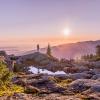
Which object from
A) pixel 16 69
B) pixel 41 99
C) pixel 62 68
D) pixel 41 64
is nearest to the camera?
pixel 41 99

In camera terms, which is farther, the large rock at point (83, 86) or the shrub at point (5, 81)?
the shrub at point (5, 81)

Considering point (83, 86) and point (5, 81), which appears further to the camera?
A: point (5, 81)

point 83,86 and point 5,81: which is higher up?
point 5,81

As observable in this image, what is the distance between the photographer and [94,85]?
114ft

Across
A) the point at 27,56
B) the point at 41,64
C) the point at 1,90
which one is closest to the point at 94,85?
the point at 1,90

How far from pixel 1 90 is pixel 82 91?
35.6 feet

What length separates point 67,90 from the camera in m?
35.3

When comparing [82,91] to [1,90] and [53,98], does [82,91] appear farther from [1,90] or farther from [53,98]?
[1,90]

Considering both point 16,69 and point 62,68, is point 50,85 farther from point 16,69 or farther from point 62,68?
point 62,68

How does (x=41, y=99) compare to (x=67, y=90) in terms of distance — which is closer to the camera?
(x=41, y=99)

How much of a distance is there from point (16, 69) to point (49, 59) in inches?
1751

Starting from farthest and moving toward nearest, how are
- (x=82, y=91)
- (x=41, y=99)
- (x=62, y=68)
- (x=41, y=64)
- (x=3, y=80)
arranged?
(x=41, y=64)
(x=62, y=68)
(x=3, y=80)
(x=82, y=91)
(x=41, y=99)

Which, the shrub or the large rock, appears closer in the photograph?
the large rock

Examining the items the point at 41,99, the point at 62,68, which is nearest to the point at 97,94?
the point at 41,99
